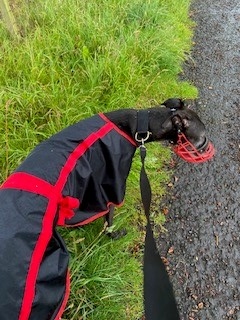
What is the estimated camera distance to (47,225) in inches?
63.2

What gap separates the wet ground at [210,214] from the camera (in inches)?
92.9

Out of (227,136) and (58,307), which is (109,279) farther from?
(227,136)

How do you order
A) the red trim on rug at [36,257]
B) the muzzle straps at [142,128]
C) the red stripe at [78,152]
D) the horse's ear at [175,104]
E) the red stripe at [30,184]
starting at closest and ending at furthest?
the red trim on rug at [36,257]
the red stripe at [30,184]
the red stripe at [78,152]
the muzzle straps at [142,128]
the horse's ear at [175,104]

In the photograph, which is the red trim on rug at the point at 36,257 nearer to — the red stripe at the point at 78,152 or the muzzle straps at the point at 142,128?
the red stripe at the point at 78,152

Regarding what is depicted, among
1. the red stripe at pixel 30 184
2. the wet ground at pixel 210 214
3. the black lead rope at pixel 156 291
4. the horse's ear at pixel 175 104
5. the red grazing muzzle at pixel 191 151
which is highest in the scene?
the red stripe at pixel 30 184

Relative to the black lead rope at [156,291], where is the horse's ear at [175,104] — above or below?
above

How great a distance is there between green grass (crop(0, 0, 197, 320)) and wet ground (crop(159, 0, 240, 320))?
189 millimetres

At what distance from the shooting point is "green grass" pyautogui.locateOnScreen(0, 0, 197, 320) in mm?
2273

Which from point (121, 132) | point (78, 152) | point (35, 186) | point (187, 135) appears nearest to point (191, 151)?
point (187, 135)

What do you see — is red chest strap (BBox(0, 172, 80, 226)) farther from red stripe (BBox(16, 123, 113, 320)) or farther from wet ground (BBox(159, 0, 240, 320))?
wet ground (BBox(159, 0, 240, 320))

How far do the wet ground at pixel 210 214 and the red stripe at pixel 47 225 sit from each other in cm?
105

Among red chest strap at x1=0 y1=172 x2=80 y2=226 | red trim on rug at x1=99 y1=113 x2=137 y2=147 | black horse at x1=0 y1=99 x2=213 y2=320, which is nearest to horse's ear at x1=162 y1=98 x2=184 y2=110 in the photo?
black horse at x1=0 y1=99 x2=213 y2=320

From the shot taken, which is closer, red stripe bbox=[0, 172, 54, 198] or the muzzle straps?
red stripe bbox=[0, 172, 54, 198]

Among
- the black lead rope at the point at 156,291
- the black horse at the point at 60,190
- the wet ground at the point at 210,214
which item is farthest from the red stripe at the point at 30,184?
the wet ground at the point at 210,214
